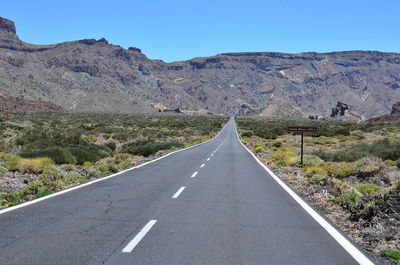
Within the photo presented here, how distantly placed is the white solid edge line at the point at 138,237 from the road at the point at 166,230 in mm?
14

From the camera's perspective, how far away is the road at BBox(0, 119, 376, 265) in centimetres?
522

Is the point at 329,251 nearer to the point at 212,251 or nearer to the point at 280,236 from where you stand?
the point at 280,236

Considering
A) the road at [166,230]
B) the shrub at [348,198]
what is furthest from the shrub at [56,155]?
the shrub at [348,198]

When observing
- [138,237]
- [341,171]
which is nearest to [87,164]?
[341,171]

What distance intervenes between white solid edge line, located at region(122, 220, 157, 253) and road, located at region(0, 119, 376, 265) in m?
0.01

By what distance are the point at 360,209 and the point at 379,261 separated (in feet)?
9.99

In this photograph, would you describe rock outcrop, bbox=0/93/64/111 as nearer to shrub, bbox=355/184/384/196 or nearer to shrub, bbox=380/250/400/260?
shrub, bbox=355/184/384/196

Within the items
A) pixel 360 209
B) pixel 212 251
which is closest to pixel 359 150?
pixel 360 209

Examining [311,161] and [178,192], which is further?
[311,161]

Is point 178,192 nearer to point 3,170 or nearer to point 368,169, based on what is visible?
point 3,170

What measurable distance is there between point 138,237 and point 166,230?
616 mm

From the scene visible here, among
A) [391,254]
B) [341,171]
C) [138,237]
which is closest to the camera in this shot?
[391,254]

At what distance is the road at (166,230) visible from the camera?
5.22 m

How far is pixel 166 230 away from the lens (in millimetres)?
6570
